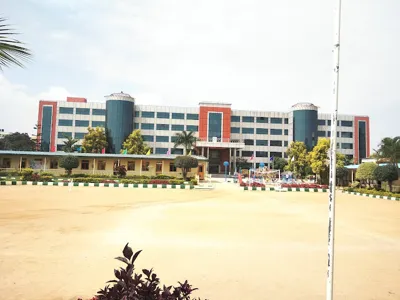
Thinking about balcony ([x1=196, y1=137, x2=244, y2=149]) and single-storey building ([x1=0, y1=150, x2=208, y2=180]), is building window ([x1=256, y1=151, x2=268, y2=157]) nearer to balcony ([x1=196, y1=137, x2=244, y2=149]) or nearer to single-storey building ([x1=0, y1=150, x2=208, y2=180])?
balcony ([x1=196, y1=137, x2=244, y2=149])

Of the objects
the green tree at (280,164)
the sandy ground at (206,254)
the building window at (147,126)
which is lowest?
the sandy ground at (206,254)

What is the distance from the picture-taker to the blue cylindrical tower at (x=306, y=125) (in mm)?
58531

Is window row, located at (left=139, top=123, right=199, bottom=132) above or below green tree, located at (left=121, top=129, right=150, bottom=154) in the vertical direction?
above

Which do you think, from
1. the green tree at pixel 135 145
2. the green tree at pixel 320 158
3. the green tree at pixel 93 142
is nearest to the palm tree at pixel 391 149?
the green tree at pixel 320 158

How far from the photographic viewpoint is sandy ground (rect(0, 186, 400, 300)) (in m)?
4.56

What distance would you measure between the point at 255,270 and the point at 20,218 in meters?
8.89

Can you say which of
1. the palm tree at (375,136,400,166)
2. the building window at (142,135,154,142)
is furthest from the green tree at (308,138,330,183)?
the building window at (142,135,154,142)

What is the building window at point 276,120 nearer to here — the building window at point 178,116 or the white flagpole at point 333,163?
the building window at point 178,116

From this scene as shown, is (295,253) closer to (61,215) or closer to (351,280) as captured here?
(351,280)

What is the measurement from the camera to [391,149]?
24859 mm

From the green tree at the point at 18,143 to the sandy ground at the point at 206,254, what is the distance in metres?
56.0

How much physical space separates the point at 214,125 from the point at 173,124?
8662 mm

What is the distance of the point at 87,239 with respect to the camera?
741cm

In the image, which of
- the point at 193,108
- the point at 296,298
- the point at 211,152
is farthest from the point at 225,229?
the point at 193,108
